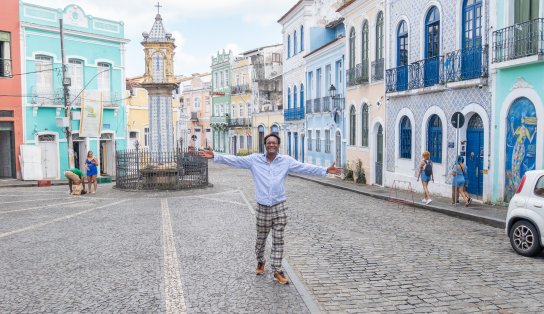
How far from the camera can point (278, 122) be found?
4241cm

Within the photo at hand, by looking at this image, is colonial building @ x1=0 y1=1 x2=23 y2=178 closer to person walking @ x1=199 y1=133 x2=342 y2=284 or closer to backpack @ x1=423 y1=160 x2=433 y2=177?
backpack @ x1=423 y1=160 x2=433 y2=177

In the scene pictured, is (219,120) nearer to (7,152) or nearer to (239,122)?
(239,122)

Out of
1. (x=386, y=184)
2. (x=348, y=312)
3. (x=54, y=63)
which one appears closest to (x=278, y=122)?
(x=54, y=63)

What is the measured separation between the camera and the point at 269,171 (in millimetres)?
6789

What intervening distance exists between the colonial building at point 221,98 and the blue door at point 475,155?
41761 mm

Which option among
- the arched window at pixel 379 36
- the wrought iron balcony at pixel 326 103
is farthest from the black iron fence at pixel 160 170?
the wrought iron balcony at pixel 326 103

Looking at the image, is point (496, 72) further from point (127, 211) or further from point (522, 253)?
point (127, 211)

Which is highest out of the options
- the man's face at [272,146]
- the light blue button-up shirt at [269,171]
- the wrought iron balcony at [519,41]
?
the wrought iron balcony at [519,41]

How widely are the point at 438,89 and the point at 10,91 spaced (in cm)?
1998

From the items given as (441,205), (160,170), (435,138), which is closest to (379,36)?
(435,138)

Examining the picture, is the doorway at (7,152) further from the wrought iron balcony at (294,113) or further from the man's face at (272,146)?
the man's face at (272,146)

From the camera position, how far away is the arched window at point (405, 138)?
19234mm

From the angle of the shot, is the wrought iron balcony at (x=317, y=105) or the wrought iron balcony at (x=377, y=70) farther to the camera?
the wrought iron balcony at (x=317, y=105)

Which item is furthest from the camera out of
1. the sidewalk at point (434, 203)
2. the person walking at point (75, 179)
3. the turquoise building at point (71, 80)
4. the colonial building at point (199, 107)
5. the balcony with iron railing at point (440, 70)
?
the colonial building at point (199, 107)
